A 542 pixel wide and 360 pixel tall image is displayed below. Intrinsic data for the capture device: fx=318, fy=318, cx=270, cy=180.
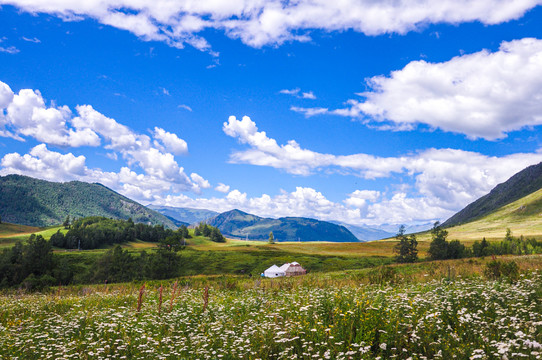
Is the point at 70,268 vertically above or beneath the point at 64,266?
beneath

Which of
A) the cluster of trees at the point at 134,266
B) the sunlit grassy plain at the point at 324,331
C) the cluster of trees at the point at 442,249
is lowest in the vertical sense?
the cluster of trees at the point at 134,266

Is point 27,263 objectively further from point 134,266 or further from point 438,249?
point 438,249

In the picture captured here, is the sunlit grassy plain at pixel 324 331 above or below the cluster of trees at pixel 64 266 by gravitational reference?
above

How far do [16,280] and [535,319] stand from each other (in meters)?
97.5

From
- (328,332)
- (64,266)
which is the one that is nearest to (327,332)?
(328,332)

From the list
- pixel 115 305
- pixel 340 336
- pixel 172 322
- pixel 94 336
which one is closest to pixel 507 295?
pixel 340 336

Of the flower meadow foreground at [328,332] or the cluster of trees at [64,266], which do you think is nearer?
the flower meadow foreground at [328,332]

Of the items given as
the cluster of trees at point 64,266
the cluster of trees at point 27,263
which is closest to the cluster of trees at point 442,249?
the cluster of trees at point 64,266

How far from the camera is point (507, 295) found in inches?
343

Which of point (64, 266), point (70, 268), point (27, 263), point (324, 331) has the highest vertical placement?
point (324, 331)

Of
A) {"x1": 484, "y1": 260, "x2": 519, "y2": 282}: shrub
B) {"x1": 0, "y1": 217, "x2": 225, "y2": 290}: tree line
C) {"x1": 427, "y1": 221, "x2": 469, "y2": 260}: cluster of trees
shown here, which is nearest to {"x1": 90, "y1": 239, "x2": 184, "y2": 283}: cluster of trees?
{"x1": 0, "y1": 217, "x2": 225, "y2": 290}: tree line

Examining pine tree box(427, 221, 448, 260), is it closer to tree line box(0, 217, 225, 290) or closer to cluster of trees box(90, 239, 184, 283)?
tree line box(0, 217, 225, 290)

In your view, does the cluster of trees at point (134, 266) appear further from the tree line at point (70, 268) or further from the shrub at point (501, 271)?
the shrub at point (501, 271)

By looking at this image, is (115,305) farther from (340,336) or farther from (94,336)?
(340,336)
